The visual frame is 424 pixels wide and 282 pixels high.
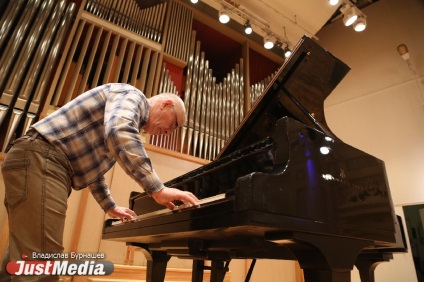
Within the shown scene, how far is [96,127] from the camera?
1527mm

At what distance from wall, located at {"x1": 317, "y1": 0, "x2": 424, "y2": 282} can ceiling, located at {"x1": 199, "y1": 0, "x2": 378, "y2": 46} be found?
3.72 ft

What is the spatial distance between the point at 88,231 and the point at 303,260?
8.00 feet

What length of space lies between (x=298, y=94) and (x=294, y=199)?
98 centimetres

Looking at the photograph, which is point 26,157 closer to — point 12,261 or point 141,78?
point 12,261

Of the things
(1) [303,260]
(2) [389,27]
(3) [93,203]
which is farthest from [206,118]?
(2) [389,27]

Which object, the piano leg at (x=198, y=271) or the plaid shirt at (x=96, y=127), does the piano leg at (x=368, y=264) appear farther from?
the plaid shirt at (x=96, y=127)

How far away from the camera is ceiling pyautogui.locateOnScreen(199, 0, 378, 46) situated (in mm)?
4281

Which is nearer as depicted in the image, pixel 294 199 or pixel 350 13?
pixel 294 199

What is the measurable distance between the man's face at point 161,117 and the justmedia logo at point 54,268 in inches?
28.1

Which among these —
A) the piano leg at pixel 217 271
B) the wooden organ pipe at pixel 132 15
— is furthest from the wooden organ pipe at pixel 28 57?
the piano leg at pixel 217 271

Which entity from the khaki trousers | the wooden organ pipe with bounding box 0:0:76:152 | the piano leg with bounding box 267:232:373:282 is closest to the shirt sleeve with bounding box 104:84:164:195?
the khaki trousers

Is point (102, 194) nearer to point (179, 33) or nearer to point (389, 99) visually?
point (179, 33)

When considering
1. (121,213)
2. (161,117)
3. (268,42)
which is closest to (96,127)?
(161,117)

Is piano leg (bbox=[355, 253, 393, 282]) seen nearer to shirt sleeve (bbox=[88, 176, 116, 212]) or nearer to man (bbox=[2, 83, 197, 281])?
man (bbox=[2, 83, 197, 281])
